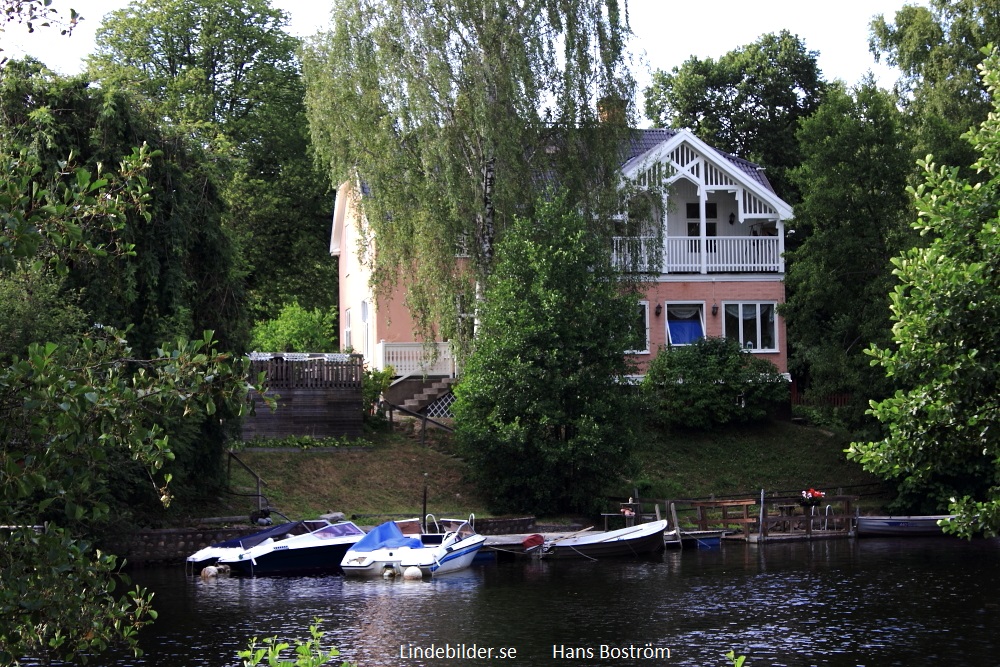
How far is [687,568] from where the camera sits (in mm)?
30859

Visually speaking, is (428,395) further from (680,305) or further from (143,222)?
(143,222)

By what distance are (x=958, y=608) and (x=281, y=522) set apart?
60.5ft

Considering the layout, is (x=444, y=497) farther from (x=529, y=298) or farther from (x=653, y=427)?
(x=653, y=427)

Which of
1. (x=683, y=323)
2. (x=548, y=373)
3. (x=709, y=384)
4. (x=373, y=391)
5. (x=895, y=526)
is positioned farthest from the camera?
(x=683, y=323)

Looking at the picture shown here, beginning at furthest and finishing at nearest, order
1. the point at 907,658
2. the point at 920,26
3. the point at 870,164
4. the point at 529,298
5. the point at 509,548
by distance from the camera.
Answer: the point at 920,26
the point at 870,164
the point at 529,298
the point at 509,548
the point at 907,658

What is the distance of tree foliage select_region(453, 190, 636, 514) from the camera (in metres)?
36.0

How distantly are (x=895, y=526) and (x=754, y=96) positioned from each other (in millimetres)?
29187

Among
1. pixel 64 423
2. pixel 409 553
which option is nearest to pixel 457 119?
pixel 409 553

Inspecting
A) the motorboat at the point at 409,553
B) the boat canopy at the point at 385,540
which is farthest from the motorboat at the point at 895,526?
the boat canopy at the point at 385,540

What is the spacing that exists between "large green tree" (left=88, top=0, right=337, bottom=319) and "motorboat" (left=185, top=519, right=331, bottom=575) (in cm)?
2166

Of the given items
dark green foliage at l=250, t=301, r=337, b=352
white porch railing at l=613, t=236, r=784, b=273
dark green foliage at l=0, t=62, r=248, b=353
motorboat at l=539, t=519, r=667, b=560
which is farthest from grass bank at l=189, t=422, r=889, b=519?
dark green foliage at l=250, t=301, r=337, b=352

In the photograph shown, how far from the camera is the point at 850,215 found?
43156 mm

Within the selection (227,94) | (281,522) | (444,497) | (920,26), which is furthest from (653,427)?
(227,94)

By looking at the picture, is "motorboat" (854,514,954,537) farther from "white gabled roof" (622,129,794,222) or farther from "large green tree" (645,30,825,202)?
"large green tree" (645,30,825,202)
